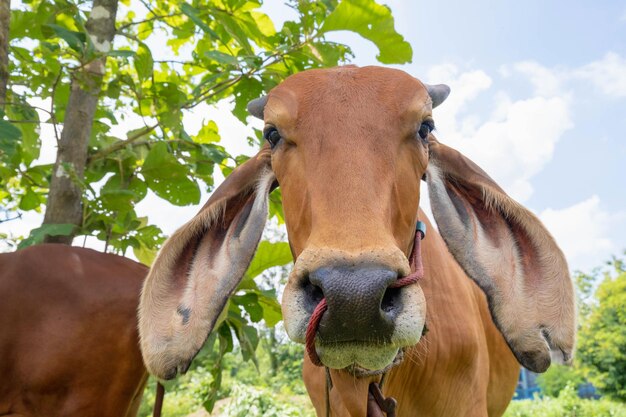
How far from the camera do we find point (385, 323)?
1.77m

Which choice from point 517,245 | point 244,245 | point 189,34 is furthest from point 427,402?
point 189,34

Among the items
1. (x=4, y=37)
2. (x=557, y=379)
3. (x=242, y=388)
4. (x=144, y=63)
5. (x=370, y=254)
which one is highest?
(x=144, y=63)

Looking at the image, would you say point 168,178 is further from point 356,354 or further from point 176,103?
point 356,354

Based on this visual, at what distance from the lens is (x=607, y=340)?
66.8 ft

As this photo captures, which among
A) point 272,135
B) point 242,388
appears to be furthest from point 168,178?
point 242,388

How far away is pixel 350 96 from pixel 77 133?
260cm

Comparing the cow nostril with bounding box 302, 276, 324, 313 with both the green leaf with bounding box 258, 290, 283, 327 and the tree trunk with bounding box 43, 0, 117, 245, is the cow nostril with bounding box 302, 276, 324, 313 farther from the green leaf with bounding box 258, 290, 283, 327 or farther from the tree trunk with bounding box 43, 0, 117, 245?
the tree trunk with bounding box 43, 0, 117, 245

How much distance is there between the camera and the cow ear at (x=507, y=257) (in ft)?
8.17

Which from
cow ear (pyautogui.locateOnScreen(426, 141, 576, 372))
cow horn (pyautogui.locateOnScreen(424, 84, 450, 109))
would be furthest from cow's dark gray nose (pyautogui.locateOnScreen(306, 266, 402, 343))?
cow horn (pyautogui.locateOnScreen(424, 84, 450, 109))

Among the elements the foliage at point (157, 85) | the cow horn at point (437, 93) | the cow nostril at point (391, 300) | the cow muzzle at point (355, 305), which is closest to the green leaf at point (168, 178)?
the foliage at point (157, 85)

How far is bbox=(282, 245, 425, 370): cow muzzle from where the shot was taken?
1708 mm

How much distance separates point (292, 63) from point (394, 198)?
206cm

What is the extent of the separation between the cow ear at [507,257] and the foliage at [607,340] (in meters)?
19.9

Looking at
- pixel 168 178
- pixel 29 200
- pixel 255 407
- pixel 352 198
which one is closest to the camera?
pixel 352 198
